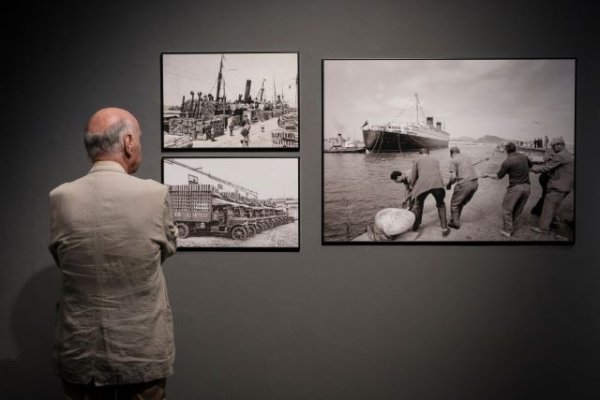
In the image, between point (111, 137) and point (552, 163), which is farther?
point (552, 163)

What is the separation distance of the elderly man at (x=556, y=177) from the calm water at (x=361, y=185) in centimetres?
30

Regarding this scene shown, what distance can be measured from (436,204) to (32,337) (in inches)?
84.6

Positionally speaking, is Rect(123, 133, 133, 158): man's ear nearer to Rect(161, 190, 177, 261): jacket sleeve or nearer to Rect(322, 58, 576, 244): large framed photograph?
Rect(161, 190, 177, 261): jacket sleeve

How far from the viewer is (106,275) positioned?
5.22 feet

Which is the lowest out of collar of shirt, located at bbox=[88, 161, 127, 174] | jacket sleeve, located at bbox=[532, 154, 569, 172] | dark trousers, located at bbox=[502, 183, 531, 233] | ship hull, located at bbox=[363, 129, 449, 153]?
dark trousers, located at bbox=[502, 183, 531, 233]

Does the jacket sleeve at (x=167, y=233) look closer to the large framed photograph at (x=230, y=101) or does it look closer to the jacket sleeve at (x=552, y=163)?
the large framed photograph at (x=230, y=101)

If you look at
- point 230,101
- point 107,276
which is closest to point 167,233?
point 107,276

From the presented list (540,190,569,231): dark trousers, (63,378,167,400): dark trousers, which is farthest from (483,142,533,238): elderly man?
(63,378,167,400): dark trousers

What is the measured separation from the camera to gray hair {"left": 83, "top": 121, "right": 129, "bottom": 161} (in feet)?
5.40

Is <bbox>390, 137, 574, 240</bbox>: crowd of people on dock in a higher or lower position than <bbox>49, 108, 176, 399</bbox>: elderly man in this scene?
higher

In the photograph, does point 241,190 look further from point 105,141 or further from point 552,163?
point 552,163

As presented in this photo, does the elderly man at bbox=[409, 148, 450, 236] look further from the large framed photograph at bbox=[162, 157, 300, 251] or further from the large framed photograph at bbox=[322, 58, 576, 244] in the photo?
the large framed photograph at bbox=[162, 157, 300, 251]

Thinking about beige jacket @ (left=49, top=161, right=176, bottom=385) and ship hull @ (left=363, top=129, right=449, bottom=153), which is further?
ship hull @ (left=363, top=129, right=449, bottom=153)

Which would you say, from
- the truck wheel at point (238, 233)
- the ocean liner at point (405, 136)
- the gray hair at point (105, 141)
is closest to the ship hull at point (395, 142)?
the ocean liner at point (405, 136)
